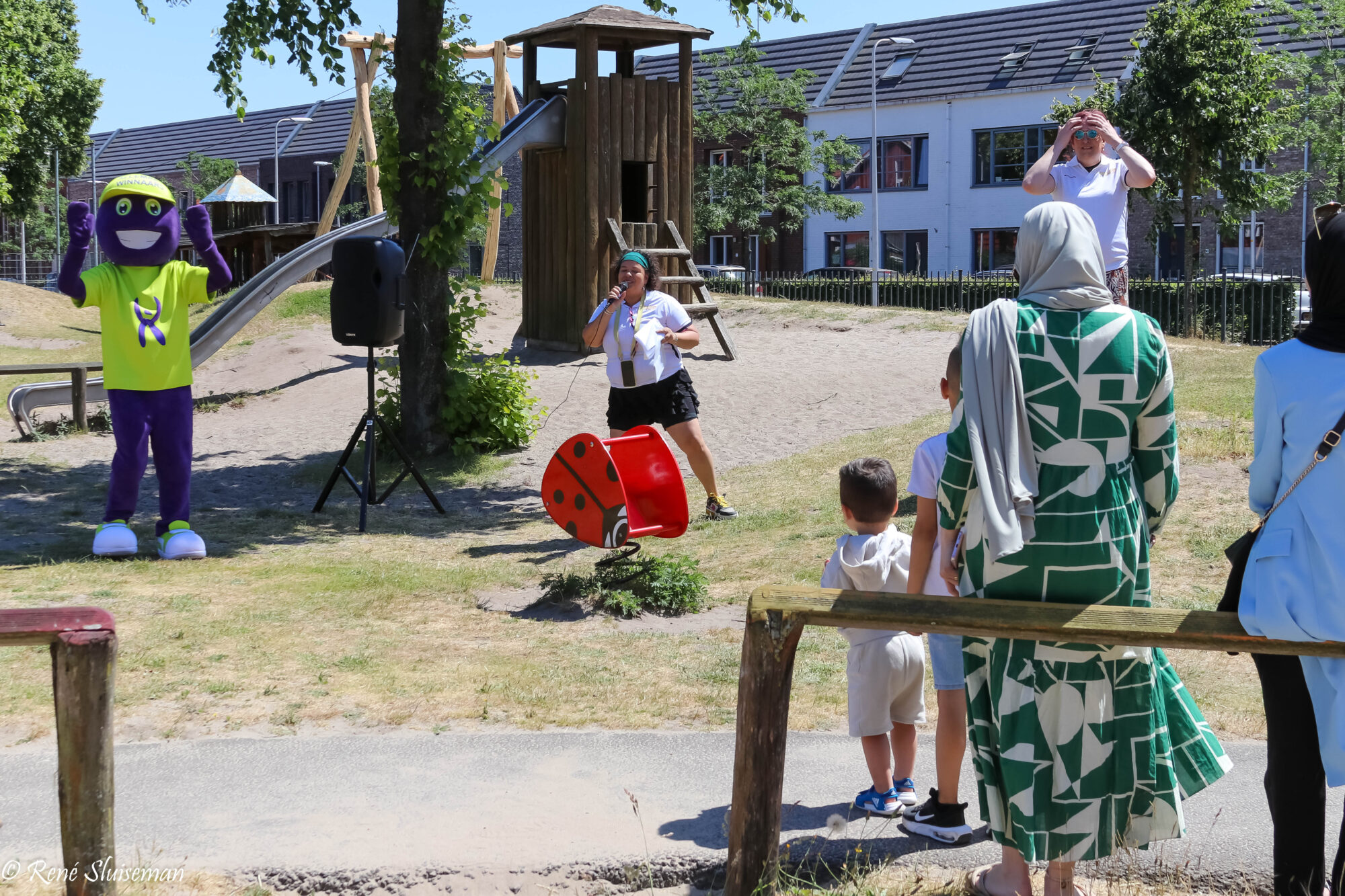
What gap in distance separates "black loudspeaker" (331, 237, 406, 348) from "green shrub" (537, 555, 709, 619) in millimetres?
3204

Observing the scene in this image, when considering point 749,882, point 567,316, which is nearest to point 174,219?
point 749,882

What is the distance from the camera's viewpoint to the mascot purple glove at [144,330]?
7.76 meters

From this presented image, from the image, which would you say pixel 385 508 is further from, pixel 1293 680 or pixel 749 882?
pixel 1293 680

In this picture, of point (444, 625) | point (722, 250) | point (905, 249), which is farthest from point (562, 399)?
point (722, 250)

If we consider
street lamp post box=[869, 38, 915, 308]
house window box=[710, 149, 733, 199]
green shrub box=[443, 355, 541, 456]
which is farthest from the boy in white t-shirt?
house window box=[710, 149, 733, 199]

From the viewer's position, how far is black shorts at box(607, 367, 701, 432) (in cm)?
859

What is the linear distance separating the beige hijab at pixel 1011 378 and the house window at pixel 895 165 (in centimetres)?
3915

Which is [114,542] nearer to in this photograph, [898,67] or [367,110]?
[367,110]

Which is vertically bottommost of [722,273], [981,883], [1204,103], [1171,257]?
[981,883]

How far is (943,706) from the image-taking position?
3.72 meters

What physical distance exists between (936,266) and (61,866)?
39.8 m

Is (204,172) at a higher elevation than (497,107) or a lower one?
higher

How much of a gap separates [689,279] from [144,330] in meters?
8.72

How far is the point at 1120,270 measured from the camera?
24.4 feet
